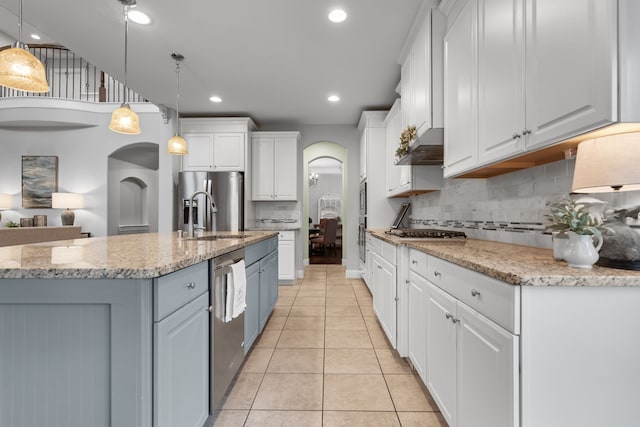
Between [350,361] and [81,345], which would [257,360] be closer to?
[350,361]

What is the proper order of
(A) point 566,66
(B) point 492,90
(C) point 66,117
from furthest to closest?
1. (C) point 66,117
2. (B) point 492,90
3. (A) point 566,66

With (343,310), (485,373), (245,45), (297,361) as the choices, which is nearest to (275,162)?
(245,45)

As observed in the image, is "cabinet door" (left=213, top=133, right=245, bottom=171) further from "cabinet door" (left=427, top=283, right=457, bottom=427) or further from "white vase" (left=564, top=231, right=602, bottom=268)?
"white vase" (left=564, top=231, right=602, bottom=268)

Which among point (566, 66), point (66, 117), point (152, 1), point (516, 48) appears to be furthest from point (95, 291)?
point (66, 117)

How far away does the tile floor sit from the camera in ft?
5.57

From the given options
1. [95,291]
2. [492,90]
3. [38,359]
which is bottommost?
[38,359]

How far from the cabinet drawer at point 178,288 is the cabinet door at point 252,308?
839mm

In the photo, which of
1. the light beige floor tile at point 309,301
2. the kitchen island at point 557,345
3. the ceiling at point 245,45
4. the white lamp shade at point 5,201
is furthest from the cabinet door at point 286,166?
the white lamp shade at point 5,201

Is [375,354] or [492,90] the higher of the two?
[492,90]

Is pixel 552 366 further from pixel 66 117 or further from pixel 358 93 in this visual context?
pixel 66 117

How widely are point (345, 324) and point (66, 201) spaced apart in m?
5.87

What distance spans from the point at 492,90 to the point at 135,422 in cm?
207

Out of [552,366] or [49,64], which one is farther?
[49,64]

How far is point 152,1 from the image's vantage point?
2.43 meters
